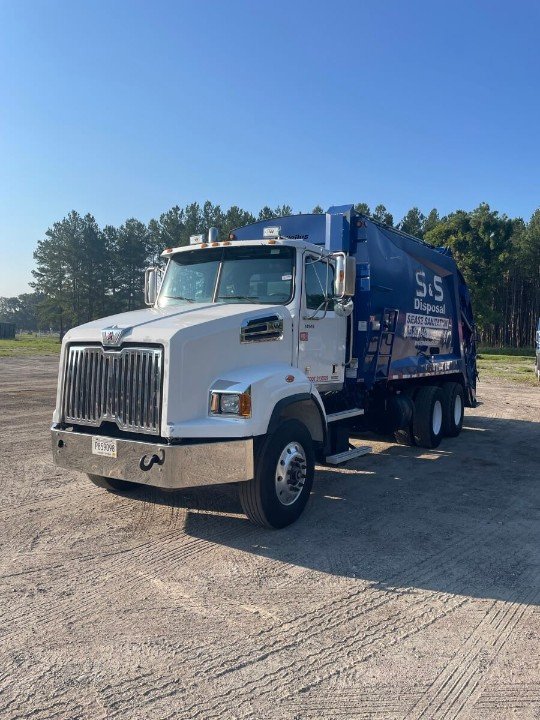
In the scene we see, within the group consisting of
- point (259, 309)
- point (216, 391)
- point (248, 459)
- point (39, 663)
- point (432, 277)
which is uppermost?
point (432, 277)

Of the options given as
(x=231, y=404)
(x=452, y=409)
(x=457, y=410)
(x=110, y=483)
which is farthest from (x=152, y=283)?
(x=457, y=410)

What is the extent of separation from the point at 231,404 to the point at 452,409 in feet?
23.1

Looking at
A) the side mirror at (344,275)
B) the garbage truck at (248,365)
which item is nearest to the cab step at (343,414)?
the garbage truck at (248,365)

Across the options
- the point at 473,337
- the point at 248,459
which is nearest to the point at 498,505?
the point at 248,459

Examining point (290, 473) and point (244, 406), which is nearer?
point (244, 406)

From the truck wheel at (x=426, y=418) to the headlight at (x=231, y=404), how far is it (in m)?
5.60

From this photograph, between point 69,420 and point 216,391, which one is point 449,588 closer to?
point 216,391

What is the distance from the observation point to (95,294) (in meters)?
66.8

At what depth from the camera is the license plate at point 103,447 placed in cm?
500

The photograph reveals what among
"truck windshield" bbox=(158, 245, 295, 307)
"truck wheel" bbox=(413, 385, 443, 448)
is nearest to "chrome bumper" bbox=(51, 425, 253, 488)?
"truck windshield" bbox=(158, 245, 295, 307)

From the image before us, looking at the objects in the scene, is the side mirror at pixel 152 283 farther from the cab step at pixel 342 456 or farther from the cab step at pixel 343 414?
the cab step at pixel 342 456

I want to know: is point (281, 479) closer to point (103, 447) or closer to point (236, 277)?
point (103, 447)

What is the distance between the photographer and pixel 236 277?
6273 mm

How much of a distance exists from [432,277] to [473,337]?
277cm
